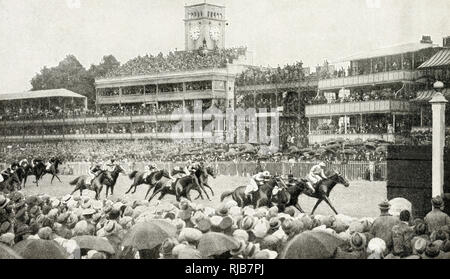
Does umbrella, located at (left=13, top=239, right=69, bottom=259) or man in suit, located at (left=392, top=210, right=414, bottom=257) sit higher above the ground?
man in suit, located at (left=392, top=210, right=414, bottom=257)

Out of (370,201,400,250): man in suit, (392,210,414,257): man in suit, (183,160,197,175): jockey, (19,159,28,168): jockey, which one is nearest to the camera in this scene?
(392,210,414,257): man in suit

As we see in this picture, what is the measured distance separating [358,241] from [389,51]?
4284 millimetres

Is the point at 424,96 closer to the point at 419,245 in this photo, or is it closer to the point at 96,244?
the point at 419,245

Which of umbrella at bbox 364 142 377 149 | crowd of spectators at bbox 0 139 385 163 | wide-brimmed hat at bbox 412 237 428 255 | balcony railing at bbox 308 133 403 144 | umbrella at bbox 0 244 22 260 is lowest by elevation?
umbrella at bbox 0 244 22 260

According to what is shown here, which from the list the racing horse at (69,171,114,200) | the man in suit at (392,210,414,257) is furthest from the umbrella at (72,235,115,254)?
the racing horse at (69,171,114,200)

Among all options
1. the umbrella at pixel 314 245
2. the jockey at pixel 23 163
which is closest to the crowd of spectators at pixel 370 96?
the umbrella at pixel 314 245

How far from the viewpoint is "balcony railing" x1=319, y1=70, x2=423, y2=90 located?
1095 cm

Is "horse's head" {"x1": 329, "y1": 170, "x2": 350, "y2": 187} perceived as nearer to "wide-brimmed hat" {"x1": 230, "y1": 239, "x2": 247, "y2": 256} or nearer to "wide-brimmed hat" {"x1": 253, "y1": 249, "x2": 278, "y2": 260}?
"wide-brimmed hat" {"x1": 253, "y1": 249, "x2": 278, "y2": 260}

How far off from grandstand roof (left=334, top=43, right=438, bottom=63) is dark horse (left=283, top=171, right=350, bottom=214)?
6.72 ft

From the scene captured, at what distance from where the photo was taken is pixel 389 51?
11.2 metres

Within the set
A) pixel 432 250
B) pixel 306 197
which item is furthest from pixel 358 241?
pixel 306 197

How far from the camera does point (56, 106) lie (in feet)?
46.5

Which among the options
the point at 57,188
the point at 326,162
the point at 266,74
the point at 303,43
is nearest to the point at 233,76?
the point at 266,74

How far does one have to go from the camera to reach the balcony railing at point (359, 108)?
11.0 meters
